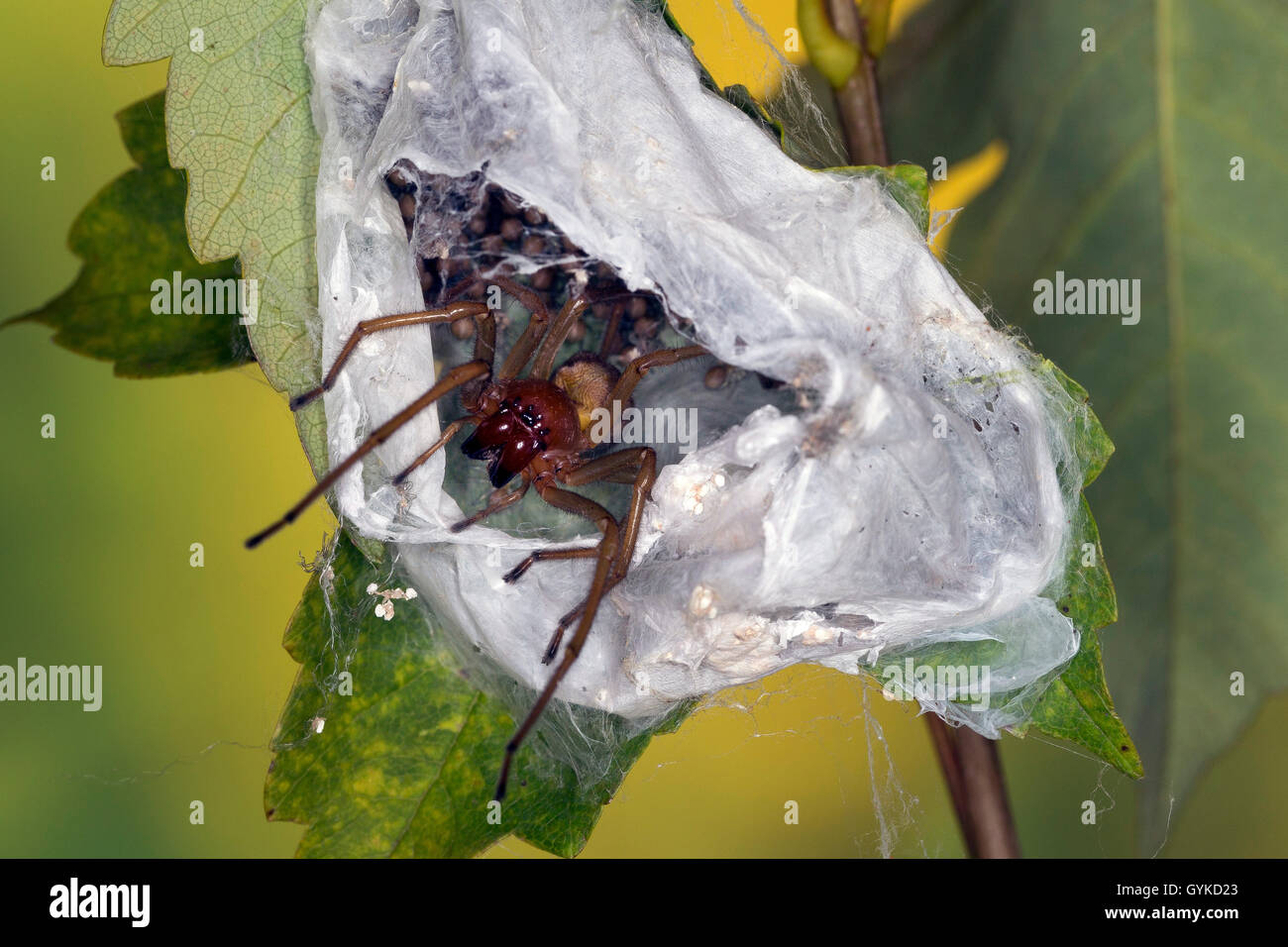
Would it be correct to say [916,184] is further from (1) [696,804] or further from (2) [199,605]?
(2) [199,605]

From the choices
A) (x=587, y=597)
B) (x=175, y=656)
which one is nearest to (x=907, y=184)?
(x=587, y=597)

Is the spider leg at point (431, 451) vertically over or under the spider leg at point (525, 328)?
under

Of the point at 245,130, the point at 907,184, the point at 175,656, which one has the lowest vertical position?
the point at 175,656

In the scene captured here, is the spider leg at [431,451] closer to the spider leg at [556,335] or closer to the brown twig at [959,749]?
the spider leg at [556,335]

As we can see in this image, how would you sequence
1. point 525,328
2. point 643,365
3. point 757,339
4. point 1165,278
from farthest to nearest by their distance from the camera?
point 525,328
point 643,365
point 1165,278
point 757,339

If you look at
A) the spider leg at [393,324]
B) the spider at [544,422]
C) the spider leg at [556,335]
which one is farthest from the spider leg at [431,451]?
the spider leg at [556,335]

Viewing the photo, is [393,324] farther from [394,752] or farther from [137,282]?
[394,752]

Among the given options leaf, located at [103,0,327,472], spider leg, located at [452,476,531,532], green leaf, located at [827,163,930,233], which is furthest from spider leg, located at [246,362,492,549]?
green leaf, located at [827,163,930,233]
